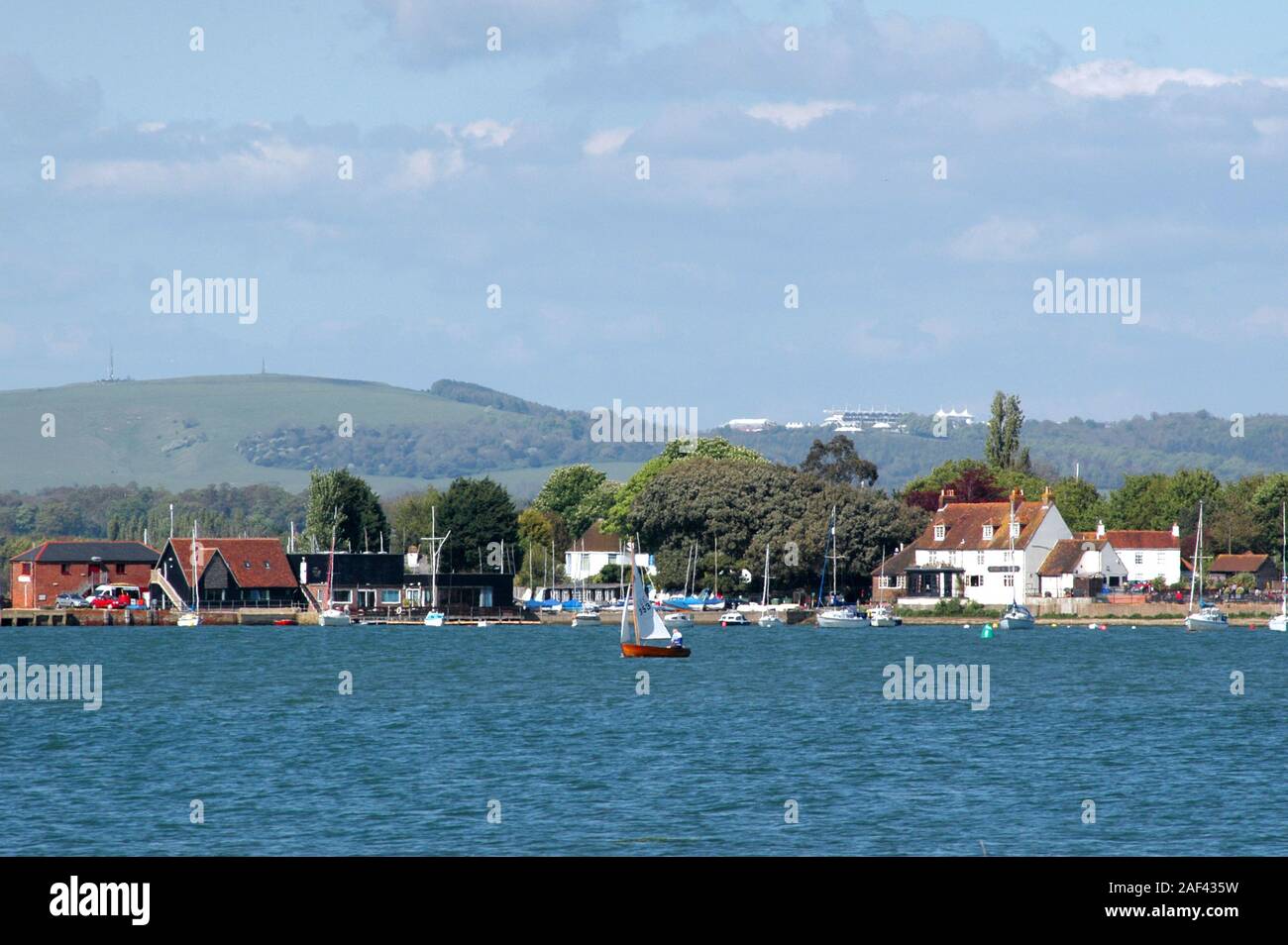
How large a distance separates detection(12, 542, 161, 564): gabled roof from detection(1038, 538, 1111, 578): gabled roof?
86.5 m

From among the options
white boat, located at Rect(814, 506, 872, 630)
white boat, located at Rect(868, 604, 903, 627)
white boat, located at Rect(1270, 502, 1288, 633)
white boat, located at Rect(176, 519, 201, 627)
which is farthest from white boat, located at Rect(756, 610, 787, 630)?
white boat, located at Rect(176, 519, 201, 627)

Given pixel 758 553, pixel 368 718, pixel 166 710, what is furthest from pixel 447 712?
pixel 758 553

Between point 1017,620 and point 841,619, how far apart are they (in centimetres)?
1421

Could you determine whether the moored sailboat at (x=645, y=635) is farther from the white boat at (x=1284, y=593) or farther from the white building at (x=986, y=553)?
the white boat at (x=1284, y=593)

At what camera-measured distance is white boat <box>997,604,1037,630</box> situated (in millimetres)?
141000

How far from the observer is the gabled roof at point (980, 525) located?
14962 cm

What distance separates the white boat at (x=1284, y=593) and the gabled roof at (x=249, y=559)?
86.0 meters

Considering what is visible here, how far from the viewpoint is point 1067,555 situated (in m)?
149

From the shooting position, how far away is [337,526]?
175m

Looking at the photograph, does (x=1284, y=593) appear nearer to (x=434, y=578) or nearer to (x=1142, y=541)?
(x=1142, y=541)

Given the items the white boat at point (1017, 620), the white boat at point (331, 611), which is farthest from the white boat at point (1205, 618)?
the white boat at point (331, 611)

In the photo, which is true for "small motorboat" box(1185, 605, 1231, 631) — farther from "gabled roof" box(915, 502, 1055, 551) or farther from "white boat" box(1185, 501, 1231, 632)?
"gabled roof" box(915, 502, 1055, 551)

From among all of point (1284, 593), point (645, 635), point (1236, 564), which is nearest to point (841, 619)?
point (1284, 593)
